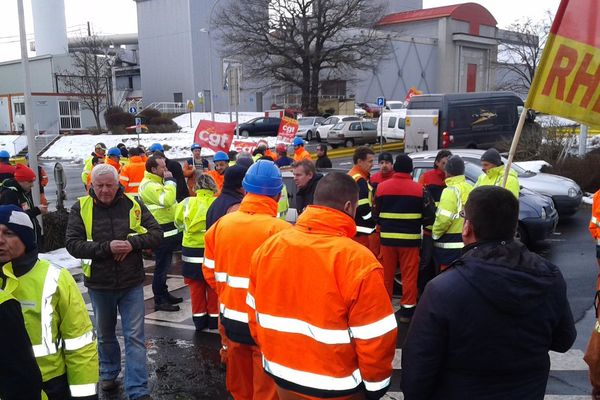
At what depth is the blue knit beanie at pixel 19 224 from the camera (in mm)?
2539

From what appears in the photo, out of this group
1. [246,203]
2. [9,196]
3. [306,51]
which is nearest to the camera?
[246,203]

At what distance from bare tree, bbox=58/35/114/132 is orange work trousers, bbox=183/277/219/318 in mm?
36644

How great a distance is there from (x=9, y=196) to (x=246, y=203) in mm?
4167

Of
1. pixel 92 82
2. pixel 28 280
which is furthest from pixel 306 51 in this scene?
pixel 28 280

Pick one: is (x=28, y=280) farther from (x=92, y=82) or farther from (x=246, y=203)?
(x=92, y=82)

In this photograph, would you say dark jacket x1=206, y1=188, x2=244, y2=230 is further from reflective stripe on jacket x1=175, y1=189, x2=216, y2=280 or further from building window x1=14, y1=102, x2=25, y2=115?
building window x1=14, y1=102, x2=25, y2=115

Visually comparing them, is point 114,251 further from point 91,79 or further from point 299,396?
point 91,79

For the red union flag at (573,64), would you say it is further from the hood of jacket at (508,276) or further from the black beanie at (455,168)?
the black beanie at (455,168)

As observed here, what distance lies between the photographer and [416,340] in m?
2.26

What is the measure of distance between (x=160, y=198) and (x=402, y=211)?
2895 millimetres

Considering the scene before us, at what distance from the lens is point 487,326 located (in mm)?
2172

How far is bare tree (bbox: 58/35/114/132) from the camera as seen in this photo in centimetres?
4128

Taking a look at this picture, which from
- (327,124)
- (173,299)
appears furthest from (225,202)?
(327,124)

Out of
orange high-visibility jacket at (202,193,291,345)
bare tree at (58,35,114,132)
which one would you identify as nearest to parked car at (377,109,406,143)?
bare tree at (58,35,114,132)
